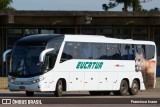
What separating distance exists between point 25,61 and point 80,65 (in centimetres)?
292

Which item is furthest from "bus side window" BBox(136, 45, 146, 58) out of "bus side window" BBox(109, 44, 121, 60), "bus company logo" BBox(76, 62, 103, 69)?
"bus company logo" BBox(76, 62, 103, 69)

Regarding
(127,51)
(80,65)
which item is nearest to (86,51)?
(80,65)

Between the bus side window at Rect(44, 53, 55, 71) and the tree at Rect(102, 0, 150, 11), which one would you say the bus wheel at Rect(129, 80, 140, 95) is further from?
the tree at Rect(102, 0, 150, 11)

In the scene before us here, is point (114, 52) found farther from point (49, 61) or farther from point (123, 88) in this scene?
point (49, 61)

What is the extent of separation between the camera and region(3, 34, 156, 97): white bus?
29406mm

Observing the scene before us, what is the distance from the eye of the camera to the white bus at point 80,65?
96.5 feet

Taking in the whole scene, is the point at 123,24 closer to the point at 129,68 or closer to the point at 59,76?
the point at 129,68

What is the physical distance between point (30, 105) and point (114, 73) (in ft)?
34.6

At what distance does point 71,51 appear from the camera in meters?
30.4

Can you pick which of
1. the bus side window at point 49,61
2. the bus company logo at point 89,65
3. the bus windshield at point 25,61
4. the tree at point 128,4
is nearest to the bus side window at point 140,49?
the bus company logo at point 89,65

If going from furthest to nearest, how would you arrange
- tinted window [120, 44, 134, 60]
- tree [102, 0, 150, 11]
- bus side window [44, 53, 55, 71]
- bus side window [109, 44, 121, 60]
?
tree [102, 0, 150, 11] < tinted window [120, 44, 134, 60] < bus side window [109, 44, 121, 60] < bus side window [44, 53, 55, 71]

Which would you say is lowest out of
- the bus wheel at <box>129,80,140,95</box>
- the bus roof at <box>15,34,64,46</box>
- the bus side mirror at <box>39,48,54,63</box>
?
the bus wheel at <box>129,80,140,95</box>

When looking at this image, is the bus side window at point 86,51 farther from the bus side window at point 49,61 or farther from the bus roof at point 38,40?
the bus side window at point 49,61

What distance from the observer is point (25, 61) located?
29766 millimetres
